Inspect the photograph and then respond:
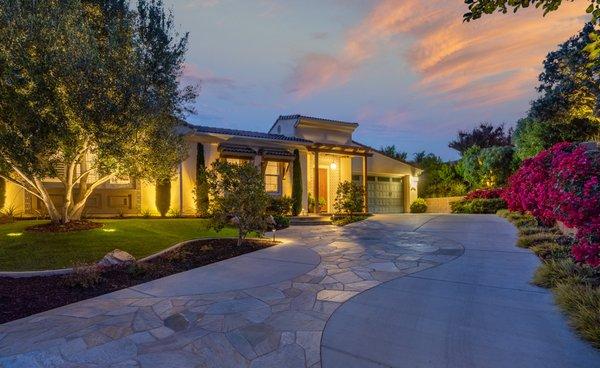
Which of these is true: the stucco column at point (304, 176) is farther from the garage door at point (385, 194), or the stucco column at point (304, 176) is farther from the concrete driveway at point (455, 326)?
the concrete driveway at point (455, 326)

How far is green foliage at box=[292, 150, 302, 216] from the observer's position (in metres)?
17.3

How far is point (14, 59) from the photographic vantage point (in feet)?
21.4

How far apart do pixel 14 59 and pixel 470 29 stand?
12.8 metres

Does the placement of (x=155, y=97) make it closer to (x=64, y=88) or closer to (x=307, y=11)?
(x=64, y=88)

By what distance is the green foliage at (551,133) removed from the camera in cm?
1429

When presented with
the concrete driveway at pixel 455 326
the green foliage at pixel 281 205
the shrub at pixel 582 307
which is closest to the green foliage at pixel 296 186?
the green foliage at pixel 281 205

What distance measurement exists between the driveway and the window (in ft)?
35.8

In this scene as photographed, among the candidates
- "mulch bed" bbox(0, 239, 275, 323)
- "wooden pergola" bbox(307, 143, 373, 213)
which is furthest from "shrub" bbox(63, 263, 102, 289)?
"wooden pergola" bbox(307, 143, 373, 213)

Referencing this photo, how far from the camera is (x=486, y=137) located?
26.6 m

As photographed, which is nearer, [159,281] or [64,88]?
[159,281]

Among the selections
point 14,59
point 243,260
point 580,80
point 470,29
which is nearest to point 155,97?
point 14,59

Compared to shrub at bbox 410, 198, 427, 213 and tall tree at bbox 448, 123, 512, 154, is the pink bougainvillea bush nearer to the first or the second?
shrub at bbox 410, 198, 427, 213

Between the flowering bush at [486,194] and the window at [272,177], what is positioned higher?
the window at [272,177]

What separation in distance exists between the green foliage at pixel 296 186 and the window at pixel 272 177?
34.5 inches
